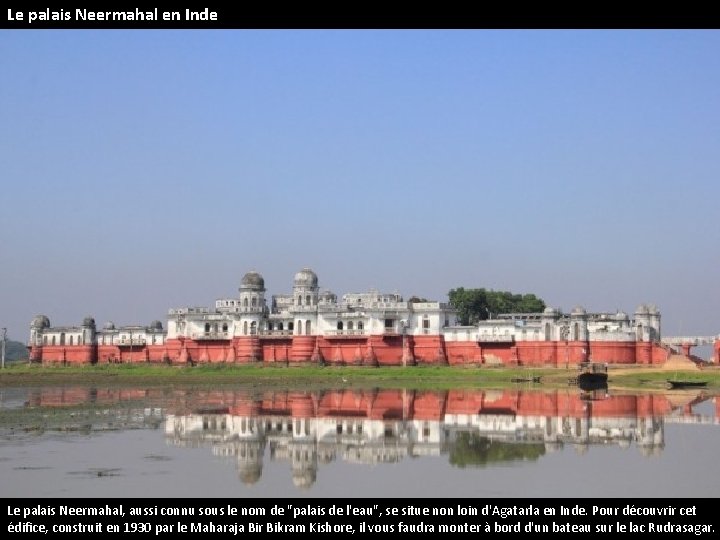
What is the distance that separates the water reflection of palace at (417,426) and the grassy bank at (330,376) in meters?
9.03

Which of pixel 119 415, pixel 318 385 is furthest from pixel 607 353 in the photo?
pixel 119 415

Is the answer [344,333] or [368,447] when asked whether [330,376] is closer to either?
[344,333]

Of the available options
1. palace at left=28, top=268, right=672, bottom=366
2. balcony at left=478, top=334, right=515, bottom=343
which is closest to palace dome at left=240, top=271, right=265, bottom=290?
palace at left=28, top=268, right=672, bottom=366

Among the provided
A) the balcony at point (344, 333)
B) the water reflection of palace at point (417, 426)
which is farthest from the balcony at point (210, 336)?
the water reflection of palace at point (417, 426)

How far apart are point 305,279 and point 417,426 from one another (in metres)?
47.7

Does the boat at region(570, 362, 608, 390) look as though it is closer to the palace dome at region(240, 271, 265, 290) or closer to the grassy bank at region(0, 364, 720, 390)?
the grassy bank at region(0, 364, 720, 390)

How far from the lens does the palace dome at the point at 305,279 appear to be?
8800 cm

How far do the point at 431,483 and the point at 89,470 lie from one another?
967 centimetres

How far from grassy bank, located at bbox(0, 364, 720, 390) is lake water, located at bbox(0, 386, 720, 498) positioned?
32.8 feet

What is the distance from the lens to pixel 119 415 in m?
47.0

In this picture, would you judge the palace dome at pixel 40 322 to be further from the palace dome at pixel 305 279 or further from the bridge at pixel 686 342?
the bridge at pixel 686 342
